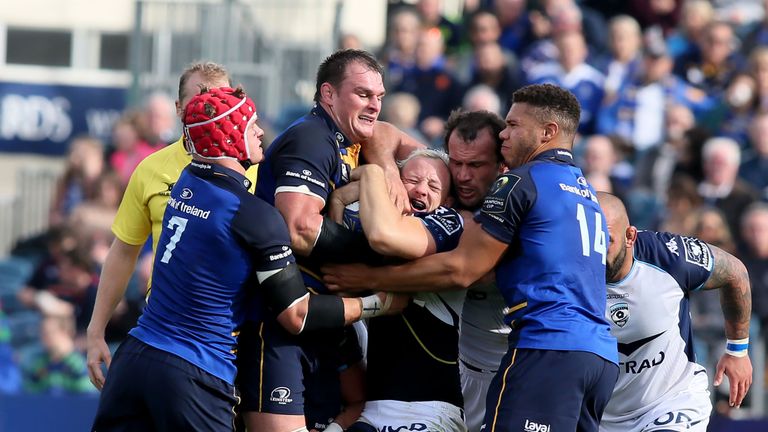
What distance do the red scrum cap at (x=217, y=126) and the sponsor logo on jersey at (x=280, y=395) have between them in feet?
3.88

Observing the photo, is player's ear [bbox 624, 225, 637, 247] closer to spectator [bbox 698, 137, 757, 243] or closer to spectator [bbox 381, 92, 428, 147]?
spectator [bbox 698, 137, 757, 243]

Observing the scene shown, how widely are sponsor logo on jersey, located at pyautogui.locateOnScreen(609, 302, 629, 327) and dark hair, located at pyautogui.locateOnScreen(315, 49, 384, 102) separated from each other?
1.90 metres

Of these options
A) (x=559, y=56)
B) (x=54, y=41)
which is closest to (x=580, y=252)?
(x=559, y=56)

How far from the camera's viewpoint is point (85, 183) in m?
13.6

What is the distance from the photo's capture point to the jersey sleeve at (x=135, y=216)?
716cm

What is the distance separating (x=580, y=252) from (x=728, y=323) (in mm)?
1668

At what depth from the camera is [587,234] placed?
641 cm

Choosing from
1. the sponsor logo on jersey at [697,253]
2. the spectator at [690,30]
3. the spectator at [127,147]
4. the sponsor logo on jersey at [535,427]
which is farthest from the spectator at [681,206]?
the spectator at [127,147]

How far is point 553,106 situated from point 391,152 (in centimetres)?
110

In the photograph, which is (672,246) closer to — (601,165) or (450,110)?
(601,165)

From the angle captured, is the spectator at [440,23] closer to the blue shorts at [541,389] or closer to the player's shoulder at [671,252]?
the player's shoulder at [671,252]

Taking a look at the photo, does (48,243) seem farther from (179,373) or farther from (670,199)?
(179,373)

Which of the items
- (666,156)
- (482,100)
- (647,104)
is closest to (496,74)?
(482,100)

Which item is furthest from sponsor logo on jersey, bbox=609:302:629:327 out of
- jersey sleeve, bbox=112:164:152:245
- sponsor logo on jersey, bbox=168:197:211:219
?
jersey sleeve, bbox=112:164:152:245
